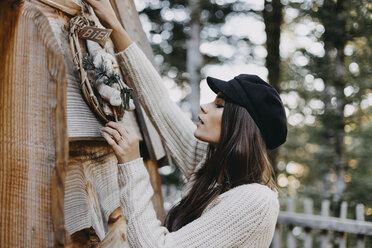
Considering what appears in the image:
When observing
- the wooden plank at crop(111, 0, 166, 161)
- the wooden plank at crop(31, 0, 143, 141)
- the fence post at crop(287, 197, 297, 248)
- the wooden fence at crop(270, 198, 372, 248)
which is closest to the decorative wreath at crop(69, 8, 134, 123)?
the wooden plank at crop(31, 0, 143, 141)

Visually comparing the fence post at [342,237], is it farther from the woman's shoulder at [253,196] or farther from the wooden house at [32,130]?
the wooden house at [32,130]

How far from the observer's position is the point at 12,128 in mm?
1019

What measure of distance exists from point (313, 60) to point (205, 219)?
16.2ft

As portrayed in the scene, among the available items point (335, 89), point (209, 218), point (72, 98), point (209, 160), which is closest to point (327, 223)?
point (335, 89)

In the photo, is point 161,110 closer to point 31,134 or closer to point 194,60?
point 31,134

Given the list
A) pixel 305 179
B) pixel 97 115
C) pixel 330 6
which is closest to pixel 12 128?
pixel 97 115

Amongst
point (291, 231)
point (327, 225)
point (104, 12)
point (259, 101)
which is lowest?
point (291, 231)

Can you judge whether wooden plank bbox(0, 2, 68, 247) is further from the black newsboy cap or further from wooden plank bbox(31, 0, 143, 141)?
the black newsboy cap

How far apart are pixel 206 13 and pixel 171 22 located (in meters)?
0.69

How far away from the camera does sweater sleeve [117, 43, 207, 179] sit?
1726 mm

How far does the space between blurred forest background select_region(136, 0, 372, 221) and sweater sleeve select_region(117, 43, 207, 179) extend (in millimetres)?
3457

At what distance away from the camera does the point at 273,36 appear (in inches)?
251

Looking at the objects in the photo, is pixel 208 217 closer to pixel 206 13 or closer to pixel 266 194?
pixel 266 194

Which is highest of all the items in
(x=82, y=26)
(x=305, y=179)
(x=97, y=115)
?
(x=82, y=26)
